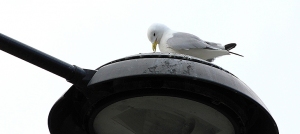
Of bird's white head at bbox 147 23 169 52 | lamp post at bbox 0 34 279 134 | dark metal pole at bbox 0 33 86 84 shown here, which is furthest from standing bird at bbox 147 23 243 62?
dark metal pole at bbox 0 33 86 84

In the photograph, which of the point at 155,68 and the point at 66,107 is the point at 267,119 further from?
the point at 66,107

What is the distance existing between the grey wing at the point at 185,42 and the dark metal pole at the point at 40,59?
127 inches

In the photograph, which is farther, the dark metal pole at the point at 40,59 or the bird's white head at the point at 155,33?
the bird's white head at the point at 155,33

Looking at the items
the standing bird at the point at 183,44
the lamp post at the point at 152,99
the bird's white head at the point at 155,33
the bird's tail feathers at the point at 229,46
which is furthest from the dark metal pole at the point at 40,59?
the bird's tail feathers at the point at 229,46

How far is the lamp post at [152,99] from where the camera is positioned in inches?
84.7

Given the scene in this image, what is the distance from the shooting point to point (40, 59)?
6.86ft

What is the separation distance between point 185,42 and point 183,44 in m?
0.07

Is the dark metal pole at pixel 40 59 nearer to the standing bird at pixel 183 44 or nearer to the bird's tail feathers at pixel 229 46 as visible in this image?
the standing bird at pixel 183 44

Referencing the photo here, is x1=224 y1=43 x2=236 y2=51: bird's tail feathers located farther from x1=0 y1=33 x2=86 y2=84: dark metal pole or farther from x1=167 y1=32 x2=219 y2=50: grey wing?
x1=0 y1=33 x2=86 y2=84: dark metal pole

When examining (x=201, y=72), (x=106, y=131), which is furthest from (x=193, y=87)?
(x=106, y=131)

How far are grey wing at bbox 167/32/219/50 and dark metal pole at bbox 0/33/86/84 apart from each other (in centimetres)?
322

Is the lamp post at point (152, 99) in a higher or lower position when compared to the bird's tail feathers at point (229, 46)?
higher

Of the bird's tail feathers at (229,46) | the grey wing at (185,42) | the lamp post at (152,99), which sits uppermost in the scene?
the lamp post at (152,99)

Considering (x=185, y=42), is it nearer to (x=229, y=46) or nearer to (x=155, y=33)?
(x=155, y=33)
